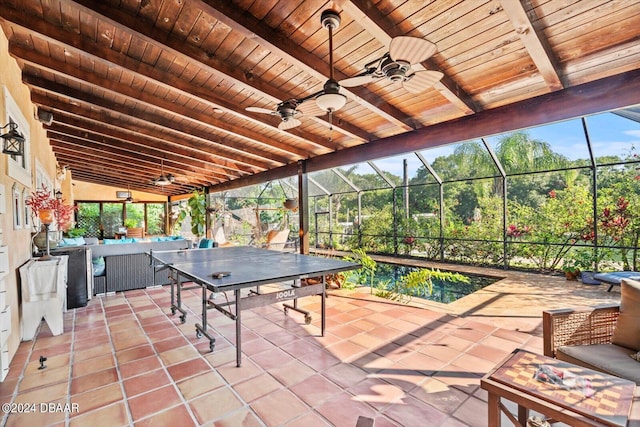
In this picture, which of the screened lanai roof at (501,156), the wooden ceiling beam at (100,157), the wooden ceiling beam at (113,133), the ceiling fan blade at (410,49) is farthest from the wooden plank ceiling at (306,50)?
the wooden ceiling beam at (100,157)

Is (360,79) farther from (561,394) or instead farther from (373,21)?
(561,394)

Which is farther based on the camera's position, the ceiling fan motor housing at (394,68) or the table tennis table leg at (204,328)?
the table tennis table leg at (204,328)

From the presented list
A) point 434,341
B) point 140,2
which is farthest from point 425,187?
point 140,2

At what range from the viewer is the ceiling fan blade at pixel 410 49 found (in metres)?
1.80

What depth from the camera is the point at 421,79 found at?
7.57ft

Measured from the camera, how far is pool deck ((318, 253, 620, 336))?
143 inches

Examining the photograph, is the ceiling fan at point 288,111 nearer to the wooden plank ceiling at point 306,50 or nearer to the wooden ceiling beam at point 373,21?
the wooden plank ceiling at point 306,50

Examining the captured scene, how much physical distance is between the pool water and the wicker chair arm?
2.82 m

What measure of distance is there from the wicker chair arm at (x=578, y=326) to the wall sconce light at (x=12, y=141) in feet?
14.3

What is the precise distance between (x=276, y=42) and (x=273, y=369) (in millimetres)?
2811

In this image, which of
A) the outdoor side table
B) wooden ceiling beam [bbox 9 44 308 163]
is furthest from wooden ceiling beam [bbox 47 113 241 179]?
the outdoor side table

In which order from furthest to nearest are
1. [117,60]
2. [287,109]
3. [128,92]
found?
[128,92] → [117,60] → [287,109]

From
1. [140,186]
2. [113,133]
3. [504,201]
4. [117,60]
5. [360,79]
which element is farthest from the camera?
[140,186]

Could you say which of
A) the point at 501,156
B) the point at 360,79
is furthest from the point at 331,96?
the point at 501,156
